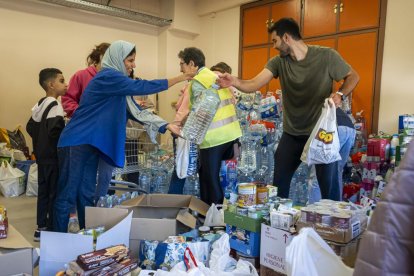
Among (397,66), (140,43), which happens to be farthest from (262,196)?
(140,43)

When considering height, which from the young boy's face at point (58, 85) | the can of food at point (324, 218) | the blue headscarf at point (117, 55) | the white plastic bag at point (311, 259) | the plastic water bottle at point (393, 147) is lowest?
the white plastic bag at point (311, 259)

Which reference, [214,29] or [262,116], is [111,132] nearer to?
[262,116]

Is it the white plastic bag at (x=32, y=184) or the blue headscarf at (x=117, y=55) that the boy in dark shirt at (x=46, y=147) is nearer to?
the blue headscarf at (x=117, y=55)

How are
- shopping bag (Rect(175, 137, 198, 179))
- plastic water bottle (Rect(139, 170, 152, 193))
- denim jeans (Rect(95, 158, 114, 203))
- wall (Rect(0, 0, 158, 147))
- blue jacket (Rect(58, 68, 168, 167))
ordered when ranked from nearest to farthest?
1. blue jacket (Rect(58, 68, 168, 167))
2. denim jeans (Rect(95, 158, 114, 203))
3. shopping bag (Rect(175, 137, 198, 179))
4. plastic water bottle (Rect(139, 170, 152, 193))
5. wall (Rect(0, 0, 158, 147))

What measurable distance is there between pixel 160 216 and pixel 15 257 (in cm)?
97

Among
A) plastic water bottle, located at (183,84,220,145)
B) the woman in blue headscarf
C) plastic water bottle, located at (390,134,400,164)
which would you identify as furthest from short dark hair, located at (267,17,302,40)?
plastic water bottle, located at (390,134,400,164)

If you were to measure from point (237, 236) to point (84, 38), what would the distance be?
532 cm

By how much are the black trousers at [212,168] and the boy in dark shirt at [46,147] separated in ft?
4.15

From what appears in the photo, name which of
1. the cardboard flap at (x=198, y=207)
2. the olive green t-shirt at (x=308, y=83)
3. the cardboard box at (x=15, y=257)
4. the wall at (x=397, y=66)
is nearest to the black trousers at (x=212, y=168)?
the cardboard flap at (x=198, y=207)

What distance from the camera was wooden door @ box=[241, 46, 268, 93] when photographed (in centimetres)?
573

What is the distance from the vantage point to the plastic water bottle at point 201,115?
2.36 m

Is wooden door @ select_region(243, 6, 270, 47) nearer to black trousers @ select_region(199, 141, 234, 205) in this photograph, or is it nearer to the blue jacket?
black trousers @ select_region(199, 141, 234, 205)

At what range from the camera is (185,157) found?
2623 mm

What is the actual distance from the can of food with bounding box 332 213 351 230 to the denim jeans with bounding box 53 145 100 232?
1583 millimetres
